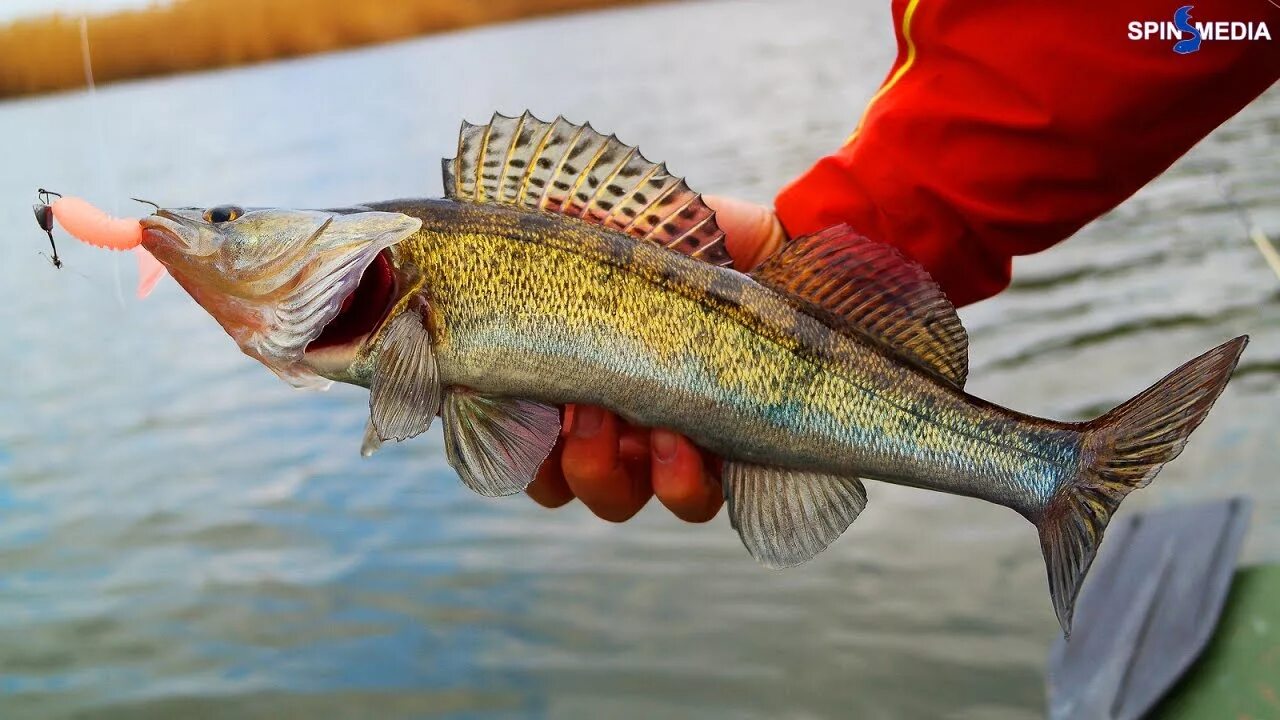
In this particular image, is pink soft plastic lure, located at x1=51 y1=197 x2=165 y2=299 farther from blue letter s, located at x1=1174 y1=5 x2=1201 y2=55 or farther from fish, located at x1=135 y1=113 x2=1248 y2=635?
blue letter s, located at x1=1174 y1=5 x2=1201 y2=55

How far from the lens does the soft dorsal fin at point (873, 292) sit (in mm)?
2014

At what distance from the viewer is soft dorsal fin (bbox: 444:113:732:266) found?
203 cm

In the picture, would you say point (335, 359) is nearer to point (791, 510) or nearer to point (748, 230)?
point (791, 510)

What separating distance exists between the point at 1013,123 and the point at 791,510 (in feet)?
4.07

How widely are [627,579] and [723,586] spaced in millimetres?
574

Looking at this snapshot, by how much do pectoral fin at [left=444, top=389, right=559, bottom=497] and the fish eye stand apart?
52 centimetres

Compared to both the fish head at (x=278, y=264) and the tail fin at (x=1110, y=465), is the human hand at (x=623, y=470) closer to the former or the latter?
the fish head at (x=278, y=264)

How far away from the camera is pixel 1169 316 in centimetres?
805

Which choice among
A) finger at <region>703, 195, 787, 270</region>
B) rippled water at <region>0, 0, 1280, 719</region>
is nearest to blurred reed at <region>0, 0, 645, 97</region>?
rippled water at <region>0, 0, 1280, 719</region>

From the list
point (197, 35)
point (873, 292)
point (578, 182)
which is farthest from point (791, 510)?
point (197, 35)

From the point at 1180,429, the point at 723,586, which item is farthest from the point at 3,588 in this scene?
the point at 1180,429

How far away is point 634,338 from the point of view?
6.48 ft

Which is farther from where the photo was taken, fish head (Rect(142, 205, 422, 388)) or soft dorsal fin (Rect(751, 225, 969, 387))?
soft dorsal fin (Rect(751, 225, 969, 387))

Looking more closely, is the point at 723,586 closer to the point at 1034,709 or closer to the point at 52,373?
the point at 1034,709
